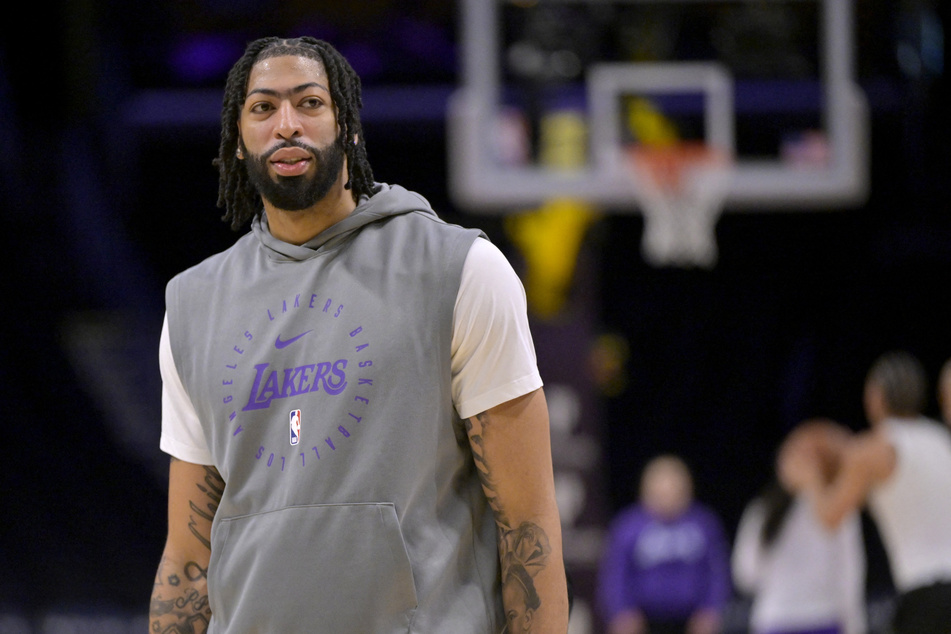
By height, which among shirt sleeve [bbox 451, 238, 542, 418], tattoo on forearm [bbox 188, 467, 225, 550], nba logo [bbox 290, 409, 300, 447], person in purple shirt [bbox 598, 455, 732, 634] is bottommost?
person in purple shirt [bbox 598, 455, 732, 634]

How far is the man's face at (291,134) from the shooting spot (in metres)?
1.53

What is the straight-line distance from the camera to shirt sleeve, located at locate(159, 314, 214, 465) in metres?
1.62

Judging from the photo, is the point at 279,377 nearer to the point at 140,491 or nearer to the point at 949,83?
the point at 140,491

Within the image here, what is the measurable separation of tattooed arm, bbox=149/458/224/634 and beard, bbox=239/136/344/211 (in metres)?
0.42

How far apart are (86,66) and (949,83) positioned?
704 cm

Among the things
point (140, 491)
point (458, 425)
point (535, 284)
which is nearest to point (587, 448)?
point (535, 284)

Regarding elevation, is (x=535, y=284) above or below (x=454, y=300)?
below

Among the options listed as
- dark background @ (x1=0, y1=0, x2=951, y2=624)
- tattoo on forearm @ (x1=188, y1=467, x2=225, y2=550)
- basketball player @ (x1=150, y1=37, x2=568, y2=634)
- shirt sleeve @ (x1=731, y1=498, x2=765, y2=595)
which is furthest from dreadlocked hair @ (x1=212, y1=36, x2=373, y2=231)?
dark background @ (x1=0, y1=0, x2=951, y2=624)

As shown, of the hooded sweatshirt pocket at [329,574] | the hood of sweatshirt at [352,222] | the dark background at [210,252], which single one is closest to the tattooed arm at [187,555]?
the hooded sweatshirt pocket at [329,574]

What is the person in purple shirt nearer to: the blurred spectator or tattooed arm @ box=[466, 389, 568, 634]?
the blurred spectator

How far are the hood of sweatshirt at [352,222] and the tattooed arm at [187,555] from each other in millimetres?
348

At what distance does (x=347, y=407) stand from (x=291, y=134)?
394 mm

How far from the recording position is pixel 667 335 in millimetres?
9234

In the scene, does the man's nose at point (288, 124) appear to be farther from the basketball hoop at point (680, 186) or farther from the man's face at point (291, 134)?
the basketball hoop at point (680, 186)
